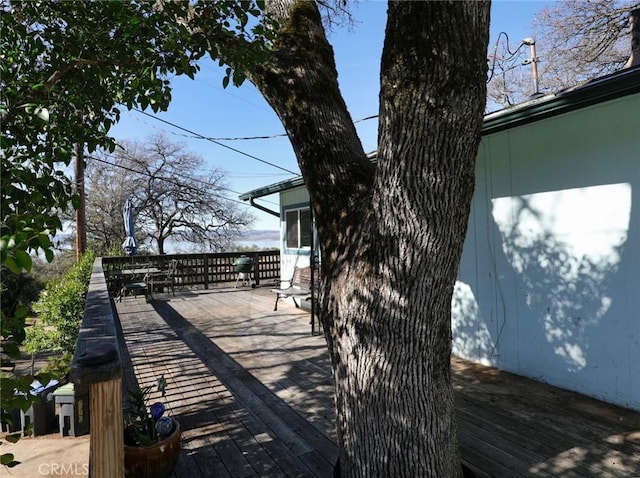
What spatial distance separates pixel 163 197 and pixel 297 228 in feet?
38.6

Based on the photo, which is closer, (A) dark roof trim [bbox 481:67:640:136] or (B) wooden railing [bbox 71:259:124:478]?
(B) wooden railing [bbox 71:259:124:478]

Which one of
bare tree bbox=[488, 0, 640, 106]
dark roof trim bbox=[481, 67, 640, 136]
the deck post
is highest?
bare tree bbox=[488, 0, 640, 106]

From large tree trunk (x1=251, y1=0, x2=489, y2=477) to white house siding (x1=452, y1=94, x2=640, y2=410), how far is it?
217 cm

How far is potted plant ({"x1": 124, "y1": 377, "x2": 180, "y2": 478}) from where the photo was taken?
223 centimetres

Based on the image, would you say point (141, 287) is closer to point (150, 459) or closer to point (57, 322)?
point (57, 322)

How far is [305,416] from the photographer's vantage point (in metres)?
3.23

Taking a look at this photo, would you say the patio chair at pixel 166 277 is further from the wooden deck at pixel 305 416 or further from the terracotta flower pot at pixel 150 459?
the terracotta flower pot at pixel 150 459

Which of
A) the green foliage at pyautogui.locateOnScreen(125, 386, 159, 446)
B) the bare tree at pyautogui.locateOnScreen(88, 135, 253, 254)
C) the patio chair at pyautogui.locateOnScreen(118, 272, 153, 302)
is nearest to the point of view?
the green foliage at pyautogui.locateOnScreen(125, 386, 159, 446)

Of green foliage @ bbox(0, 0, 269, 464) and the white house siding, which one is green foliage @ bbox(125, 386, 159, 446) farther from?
the white house siding

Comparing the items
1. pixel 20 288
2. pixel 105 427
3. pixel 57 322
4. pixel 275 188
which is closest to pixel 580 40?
pixel 275 188

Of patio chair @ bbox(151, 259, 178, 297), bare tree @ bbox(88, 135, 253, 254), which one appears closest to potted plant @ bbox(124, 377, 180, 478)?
patio chair @ bbox(151, 259, 178, 297)

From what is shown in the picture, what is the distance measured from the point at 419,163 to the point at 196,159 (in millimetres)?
18906

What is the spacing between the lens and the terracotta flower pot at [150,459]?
2.23 metres

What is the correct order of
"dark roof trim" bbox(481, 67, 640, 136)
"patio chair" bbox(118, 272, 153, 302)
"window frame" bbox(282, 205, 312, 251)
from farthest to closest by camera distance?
"patio chair" bbox(118, 272, 153, 302), "window frame" bbox(282, 205, 312, 251), "dark roof trim" bbox(481, 67, 640, 136)
